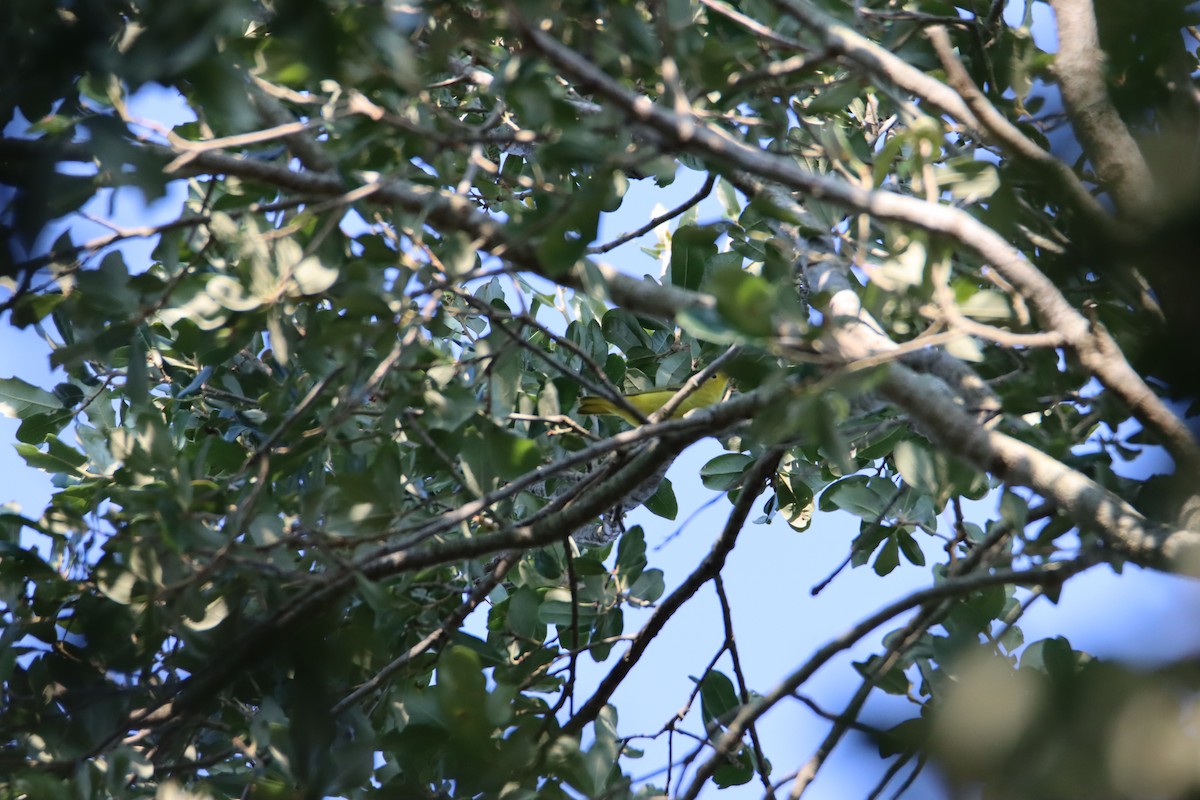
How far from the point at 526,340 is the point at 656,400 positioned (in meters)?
1.94

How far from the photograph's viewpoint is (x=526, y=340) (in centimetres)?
227

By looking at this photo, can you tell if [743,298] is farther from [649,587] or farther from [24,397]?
[24,397]

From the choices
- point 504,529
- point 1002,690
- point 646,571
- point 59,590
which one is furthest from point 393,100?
point 646,571

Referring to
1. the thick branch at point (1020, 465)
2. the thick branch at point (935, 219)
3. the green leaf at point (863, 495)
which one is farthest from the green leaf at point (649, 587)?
the thick branch at point (935, 219)

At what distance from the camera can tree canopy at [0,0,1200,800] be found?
1546mm

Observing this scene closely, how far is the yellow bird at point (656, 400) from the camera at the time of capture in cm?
366

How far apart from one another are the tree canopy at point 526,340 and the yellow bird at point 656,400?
853mm

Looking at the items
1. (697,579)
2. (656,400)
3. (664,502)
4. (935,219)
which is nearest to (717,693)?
(697,579)

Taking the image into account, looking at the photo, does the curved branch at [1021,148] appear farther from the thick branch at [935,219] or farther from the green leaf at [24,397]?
the green leaf at [24,397]

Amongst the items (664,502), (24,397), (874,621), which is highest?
(24,397)

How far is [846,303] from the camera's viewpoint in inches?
86.3

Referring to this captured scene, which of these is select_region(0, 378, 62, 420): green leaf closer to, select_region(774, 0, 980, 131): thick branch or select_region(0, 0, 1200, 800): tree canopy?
select_region(0, 0, 1200, 800): tree canopy

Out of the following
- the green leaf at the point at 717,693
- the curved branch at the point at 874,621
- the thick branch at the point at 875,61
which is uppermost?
the thick branch at the point at 875,61

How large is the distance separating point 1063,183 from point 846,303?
2.28 feet
